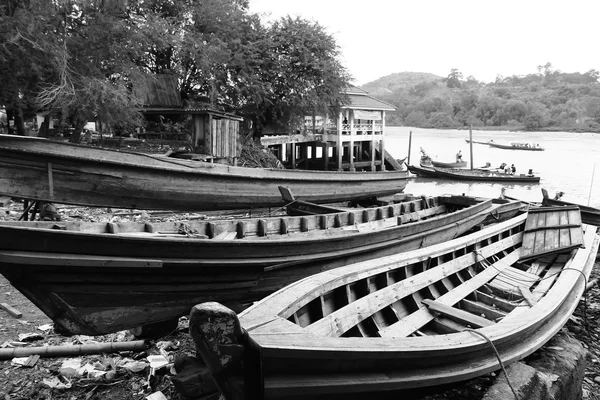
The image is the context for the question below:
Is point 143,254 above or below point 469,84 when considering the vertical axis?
below

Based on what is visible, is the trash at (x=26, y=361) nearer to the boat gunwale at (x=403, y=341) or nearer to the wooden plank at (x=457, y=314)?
the boat gunwale at (x=403, y=341)

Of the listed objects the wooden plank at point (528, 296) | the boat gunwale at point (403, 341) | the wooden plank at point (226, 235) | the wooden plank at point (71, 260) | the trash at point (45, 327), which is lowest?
the trash at point (45, 327)

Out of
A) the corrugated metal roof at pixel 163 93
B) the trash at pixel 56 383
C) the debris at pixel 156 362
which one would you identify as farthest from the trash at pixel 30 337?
the corrugated metal roof at pixel 163 93

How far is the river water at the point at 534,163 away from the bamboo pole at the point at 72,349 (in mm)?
12867

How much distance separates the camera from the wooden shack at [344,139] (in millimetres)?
26531

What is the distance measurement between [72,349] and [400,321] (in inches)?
152

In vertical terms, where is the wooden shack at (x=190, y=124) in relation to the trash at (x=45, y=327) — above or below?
above

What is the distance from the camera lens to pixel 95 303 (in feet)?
16.0

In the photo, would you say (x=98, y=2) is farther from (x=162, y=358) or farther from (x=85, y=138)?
(x=162, y=358)

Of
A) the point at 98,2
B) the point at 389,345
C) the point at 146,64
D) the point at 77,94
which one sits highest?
the point at 98,2

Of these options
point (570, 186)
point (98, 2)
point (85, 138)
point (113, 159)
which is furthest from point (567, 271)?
point (570, 186)

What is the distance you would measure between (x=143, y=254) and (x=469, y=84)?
15190 cm

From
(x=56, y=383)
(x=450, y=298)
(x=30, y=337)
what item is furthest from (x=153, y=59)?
(x=450, y=298)

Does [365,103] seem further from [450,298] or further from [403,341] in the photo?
[403,341]
